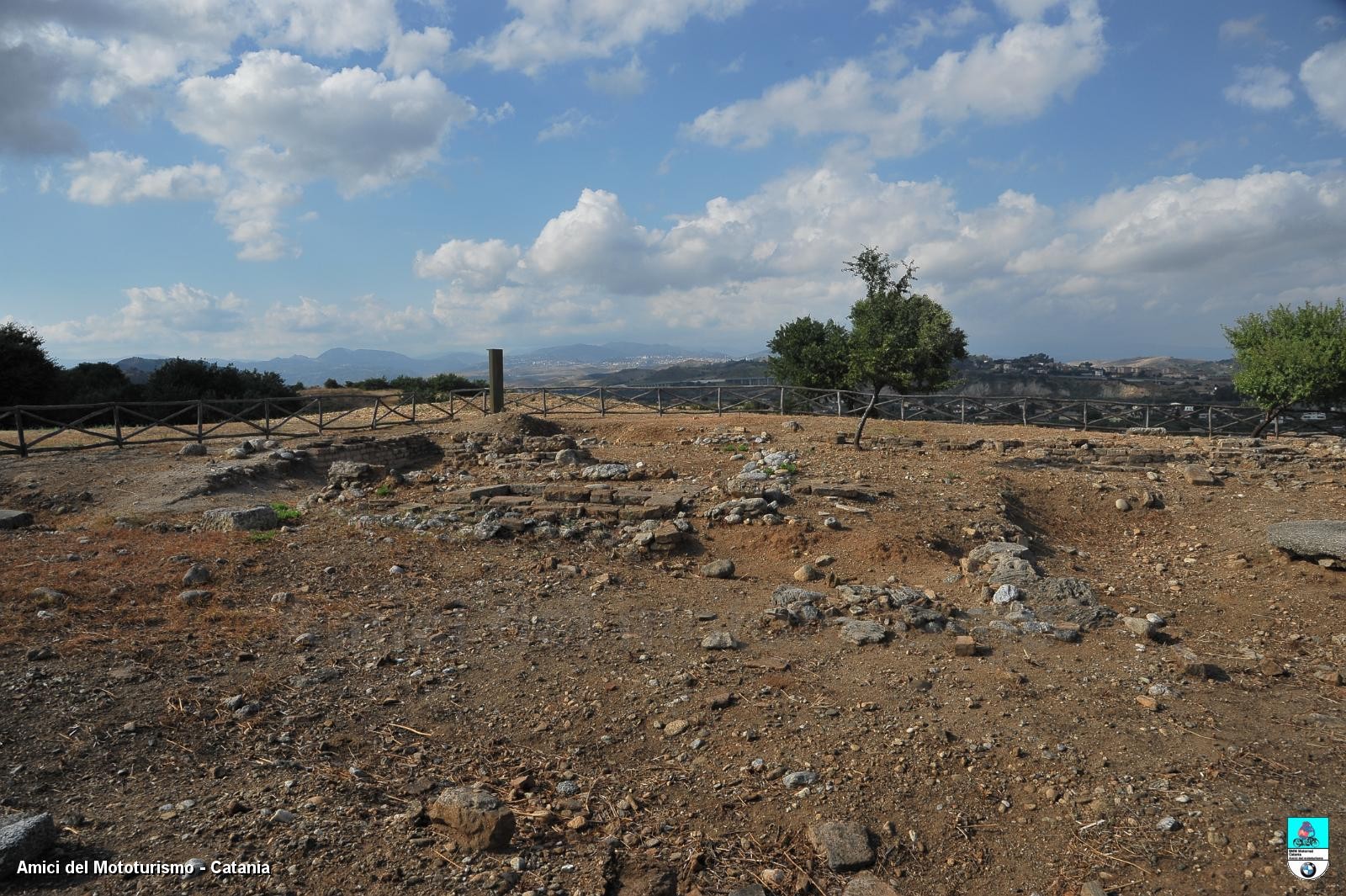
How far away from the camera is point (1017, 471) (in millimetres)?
14258

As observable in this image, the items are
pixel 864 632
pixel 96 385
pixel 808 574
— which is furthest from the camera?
pixel 96 385

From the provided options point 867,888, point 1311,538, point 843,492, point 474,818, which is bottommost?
point 867,888

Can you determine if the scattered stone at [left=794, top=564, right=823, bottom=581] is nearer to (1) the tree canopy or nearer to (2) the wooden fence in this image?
(2) the wooden fence

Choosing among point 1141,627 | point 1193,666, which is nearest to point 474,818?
point 1193,666

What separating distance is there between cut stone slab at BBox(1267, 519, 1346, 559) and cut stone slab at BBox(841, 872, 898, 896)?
27.0 feet

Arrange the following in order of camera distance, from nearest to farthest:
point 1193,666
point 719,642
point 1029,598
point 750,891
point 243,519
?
point 750,891
point 1193,666
point 719,642
point 1029,598
point 243,519

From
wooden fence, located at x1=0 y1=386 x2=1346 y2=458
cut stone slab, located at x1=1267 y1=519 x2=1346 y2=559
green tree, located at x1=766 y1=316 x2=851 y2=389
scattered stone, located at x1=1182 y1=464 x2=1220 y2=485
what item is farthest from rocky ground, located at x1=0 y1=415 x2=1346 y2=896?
green tree, located at x1=766 y1=316 x2=851 y2=389

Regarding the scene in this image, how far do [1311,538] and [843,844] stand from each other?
27.3ft

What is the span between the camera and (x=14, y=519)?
10328mm

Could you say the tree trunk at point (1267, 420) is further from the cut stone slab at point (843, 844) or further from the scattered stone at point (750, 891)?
the scattered stone at point (750, 891)

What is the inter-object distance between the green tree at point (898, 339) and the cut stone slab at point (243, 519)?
78.3ft

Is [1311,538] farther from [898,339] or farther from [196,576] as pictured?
[898,339]

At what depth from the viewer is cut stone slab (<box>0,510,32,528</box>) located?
10.2m

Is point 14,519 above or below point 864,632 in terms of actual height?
above
